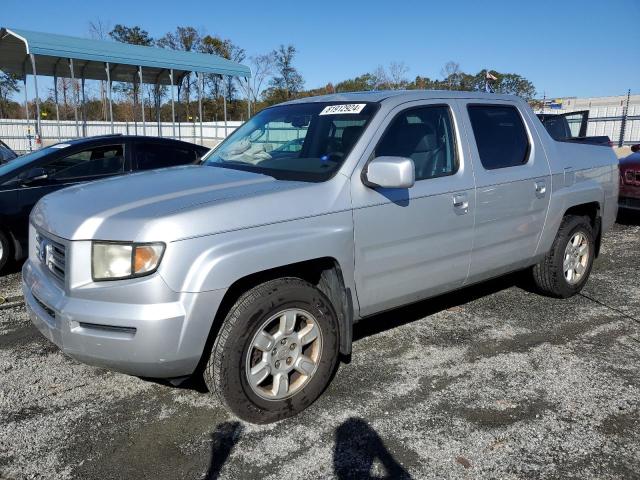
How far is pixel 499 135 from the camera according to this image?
4.36m

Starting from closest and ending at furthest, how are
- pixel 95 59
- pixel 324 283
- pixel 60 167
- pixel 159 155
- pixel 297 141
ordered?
pixel 324 283 → pixel 297 141 → pixel 60 167 → pixel 159 155 → pixel 95 59

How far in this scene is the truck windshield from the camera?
3445mm

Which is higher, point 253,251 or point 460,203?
point 460,203

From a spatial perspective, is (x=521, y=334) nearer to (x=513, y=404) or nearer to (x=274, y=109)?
(x=513, y=404)

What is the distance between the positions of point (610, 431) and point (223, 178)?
8.78ft

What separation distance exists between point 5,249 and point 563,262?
5938mm

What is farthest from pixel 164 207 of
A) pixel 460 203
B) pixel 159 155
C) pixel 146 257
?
pixel 159 155

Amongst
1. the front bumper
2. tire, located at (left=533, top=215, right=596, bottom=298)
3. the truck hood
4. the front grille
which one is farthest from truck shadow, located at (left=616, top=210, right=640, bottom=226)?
the front grille

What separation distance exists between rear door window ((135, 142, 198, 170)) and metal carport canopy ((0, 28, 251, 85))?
321 inches

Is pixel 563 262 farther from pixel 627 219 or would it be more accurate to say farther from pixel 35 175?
pixel 627 219

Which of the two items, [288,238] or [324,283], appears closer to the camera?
[288,238]

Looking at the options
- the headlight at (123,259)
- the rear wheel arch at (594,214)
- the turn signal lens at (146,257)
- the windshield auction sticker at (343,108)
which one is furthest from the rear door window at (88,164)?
the rear wheel arch at (594,214)

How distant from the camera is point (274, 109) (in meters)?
4.45

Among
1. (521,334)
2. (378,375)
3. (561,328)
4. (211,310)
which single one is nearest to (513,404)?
(378,375)
